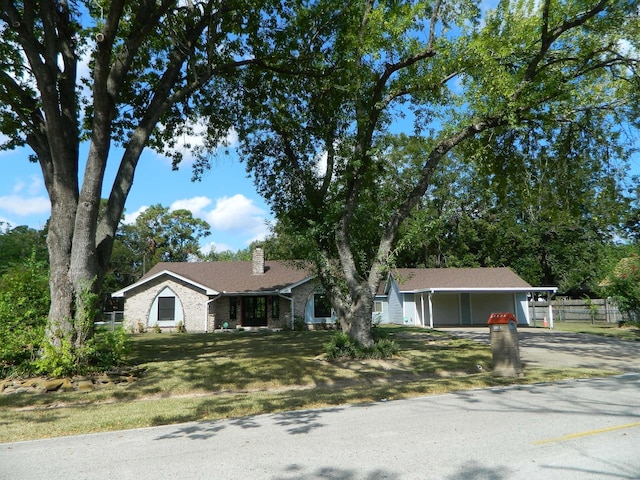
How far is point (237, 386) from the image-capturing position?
35.2 ft

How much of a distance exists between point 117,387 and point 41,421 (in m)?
2.77

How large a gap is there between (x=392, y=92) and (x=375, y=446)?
11777mm

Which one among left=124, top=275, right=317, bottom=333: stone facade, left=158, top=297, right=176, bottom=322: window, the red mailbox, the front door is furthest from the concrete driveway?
left=158, top=297, right=176, bottom=322: window

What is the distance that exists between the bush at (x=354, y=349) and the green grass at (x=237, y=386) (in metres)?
0.33

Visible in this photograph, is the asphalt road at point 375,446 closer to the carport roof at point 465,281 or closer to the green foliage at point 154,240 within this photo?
the carport roof at point 465,281

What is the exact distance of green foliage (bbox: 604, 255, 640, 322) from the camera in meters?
25.3

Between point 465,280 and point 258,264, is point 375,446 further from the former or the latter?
point 465,280

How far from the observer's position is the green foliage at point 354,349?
1384 cm

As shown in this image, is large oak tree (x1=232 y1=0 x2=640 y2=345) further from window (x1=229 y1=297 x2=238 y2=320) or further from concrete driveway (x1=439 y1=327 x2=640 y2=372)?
window (x1=229 y1=297 x2=238 y2=320)

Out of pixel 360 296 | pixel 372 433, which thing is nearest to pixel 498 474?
pixel 372 433

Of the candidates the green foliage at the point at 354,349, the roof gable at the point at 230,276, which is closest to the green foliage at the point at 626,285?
the roof gable at the point at 230,276

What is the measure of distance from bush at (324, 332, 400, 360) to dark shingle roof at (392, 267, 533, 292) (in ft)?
53.1

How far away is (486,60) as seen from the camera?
43.5 feet

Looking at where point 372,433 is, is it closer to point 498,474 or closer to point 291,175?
point 498,474
